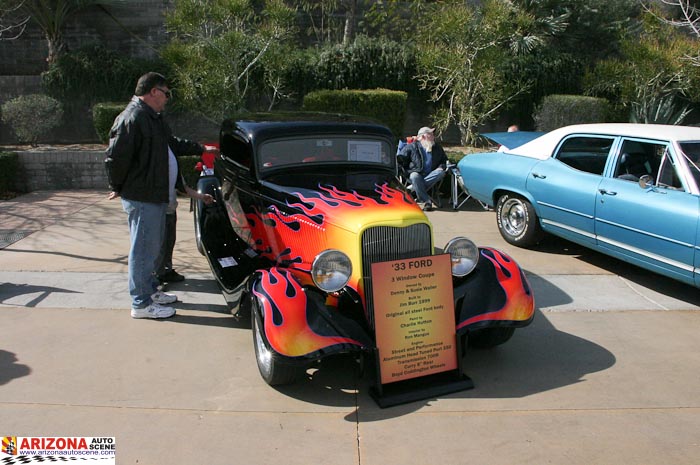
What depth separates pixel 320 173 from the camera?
5297 millimetres

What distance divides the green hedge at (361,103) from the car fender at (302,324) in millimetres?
8809

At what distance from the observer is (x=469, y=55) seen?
41.1ft

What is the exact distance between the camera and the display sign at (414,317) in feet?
13.5

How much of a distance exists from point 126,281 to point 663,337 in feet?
17.0

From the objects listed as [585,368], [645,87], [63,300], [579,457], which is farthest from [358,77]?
[579,457]

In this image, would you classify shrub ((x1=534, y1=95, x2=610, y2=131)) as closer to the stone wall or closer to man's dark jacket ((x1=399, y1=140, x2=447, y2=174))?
man's dark jacket ((x1=399, y1=140, x2=447, y2=174))

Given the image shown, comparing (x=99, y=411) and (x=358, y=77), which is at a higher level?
(x=358, y=77)

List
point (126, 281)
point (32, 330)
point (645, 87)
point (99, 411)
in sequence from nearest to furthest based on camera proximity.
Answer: point (99, 411) → point (32, 330) → point (126, 281) → point (645, 87)

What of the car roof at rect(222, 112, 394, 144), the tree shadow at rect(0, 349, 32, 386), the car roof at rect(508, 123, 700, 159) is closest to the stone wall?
the car roof at rect(222, 112, 394, 144)

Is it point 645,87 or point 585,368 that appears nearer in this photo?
point 585,368

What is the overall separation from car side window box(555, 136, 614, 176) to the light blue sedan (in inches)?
0.5

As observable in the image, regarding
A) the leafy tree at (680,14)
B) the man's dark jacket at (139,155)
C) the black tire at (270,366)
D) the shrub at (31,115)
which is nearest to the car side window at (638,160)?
the black tire at (270,366)

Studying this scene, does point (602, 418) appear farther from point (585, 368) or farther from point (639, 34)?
point (639, 34)

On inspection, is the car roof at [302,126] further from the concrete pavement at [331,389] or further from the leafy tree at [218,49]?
the leafy tree at [218,49]
